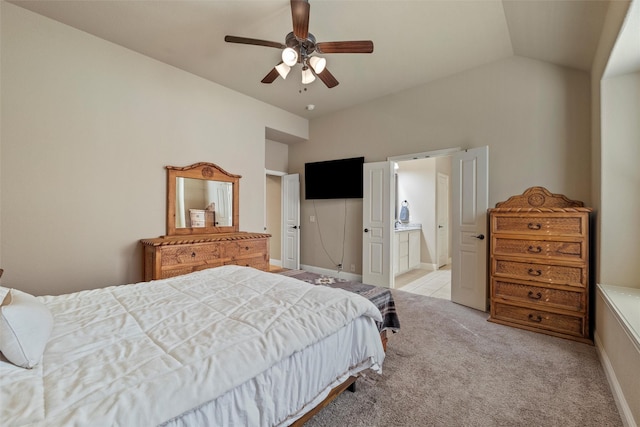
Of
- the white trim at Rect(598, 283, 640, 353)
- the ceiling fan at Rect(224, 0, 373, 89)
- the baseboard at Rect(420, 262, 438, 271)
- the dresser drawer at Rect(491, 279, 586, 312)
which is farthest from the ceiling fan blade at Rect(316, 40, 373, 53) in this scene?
the baseboard at Rect(420, 262, 438, 271)

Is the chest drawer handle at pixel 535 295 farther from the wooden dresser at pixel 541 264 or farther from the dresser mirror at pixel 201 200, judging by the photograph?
the dresser mirror at pixel 201 200

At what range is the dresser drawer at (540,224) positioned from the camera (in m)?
2.52

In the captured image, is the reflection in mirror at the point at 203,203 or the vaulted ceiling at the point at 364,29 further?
the reflection in mirror at the point at 203,203

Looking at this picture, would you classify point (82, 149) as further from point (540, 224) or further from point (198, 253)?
point (540, 224)

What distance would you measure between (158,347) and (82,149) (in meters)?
Result: 2.71

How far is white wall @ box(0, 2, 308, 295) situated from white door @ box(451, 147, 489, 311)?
3510 millimetres

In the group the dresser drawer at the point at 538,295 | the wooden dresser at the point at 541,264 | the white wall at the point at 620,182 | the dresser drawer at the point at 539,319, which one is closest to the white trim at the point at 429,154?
the wooden dresser at the point at 541,264

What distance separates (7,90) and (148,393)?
318cm

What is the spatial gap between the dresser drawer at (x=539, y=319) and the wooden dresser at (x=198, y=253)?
115 inches

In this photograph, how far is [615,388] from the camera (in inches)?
68.6

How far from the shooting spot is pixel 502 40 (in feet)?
9.46

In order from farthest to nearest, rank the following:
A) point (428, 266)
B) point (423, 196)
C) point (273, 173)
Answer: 1. point (423, 196)
2. point (428, 266)
3. point (273, 173)

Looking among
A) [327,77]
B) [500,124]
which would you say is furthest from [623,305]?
[327,77]

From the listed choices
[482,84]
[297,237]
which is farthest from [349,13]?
[297,237]
